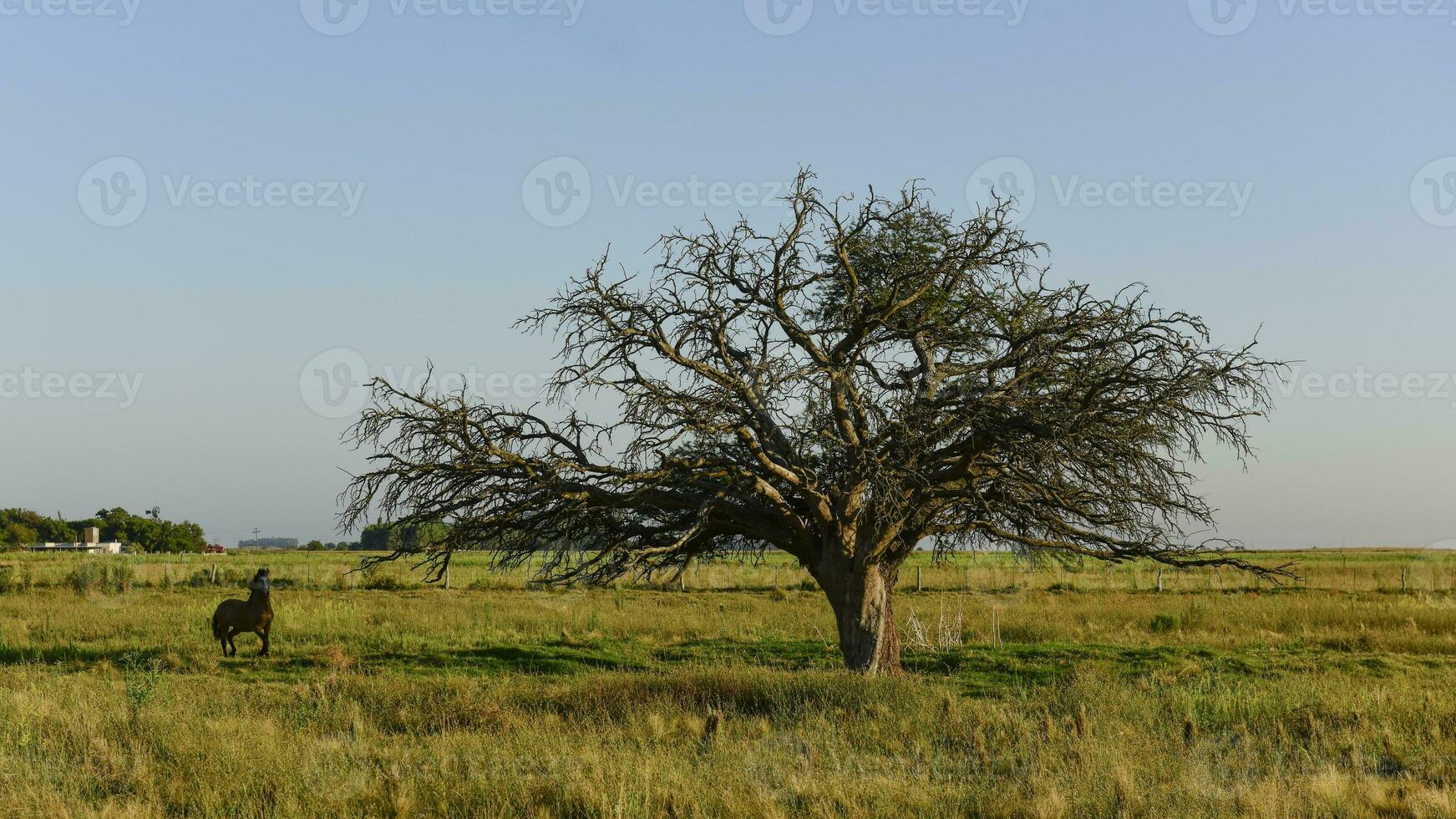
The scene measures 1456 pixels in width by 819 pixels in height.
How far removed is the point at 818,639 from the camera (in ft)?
80.6

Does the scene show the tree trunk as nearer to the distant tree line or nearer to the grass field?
the grass field

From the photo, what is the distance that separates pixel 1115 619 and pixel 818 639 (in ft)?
31.5

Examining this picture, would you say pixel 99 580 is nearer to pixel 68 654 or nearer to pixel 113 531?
pixel 68 654

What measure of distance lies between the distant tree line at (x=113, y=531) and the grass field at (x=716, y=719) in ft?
377

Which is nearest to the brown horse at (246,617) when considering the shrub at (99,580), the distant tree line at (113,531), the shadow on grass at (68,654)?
the shadow on grass at (68,654)

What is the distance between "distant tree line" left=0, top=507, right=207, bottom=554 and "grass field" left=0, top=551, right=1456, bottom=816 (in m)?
115

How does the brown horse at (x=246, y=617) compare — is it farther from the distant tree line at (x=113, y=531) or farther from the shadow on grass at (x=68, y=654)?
the distant tree line at (x=113, y=531)

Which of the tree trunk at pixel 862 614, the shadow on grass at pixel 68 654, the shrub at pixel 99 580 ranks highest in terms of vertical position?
the tree trunk at pixel 862 614

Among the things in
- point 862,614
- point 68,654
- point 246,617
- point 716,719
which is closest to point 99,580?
point 68,654

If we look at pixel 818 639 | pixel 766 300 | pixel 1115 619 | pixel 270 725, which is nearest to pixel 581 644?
pixel 818 639

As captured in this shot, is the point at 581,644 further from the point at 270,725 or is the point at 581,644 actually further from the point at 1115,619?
the point at 1115,619

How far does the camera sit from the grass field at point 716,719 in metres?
9.09

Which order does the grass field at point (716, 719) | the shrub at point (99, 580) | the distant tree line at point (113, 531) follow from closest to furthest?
the grass field at point (716, 719)
the shrub at point (99, 580)
the distant tree line at point (113, 531)

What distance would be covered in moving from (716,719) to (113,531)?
15614cm
